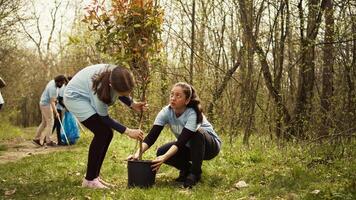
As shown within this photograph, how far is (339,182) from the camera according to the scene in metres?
4.75

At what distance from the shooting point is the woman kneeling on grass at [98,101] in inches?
195

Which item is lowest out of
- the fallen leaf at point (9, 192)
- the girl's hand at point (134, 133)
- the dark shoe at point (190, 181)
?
the fallen leaf at point (9, 192)

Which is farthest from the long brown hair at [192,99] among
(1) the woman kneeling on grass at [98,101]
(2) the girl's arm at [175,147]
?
(1) the woman kneeling on grass at [98,101]

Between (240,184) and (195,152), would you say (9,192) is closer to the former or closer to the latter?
(195,152)

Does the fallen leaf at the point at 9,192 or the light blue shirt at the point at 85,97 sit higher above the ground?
the light blue shirt at the point at 85,97

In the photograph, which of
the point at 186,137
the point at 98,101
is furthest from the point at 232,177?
the point at 98,101

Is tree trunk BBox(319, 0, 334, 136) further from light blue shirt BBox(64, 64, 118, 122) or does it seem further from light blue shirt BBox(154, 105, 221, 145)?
light blue shirt BBox(64, 64, 118, 122)

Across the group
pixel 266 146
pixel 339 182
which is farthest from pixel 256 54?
pixel 339 182

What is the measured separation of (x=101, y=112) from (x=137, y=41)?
3.91 ft

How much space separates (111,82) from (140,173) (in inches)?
40.8

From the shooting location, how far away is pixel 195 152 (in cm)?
519

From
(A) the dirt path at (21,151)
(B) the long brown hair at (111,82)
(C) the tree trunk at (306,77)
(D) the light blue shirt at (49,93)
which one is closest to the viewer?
(B) the long brown hair at (111,82)

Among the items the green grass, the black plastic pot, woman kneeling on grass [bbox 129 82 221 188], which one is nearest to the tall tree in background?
the green grass

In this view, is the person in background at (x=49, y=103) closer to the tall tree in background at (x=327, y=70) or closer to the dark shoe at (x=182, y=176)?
the dark shoe at (x=182, y=176)
